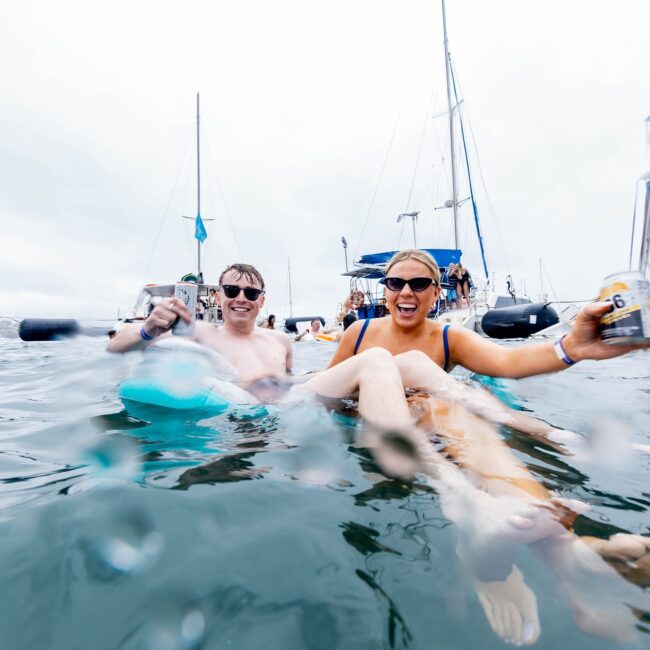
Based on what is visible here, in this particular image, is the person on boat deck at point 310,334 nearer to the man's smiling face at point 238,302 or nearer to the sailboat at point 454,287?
the sailboat at point 454,287

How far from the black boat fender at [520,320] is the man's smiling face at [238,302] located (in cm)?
605

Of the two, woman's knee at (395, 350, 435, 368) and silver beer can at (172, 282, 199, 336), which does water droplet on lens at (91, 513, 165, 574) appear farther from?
woman's knee at (395, 350, 435, 368)

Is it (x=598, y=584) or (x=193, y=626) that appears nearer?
(x=193, y=626)

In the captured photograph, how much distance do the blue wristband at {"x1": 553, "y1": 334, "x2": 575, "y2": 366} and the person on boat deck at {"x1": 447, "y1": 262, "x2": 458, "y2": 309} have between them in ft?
33.1

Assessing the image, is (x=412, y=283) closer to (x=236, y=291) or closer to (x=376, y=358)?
(x=376, y=358)

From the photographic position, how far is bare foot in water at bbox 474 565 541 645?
0.86 meters

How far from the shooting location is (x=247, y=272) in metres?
3.46

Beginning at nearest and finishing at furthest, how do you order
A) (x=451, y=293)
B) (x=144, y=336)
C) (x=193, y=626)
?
(x=193, y=626), (x=144, y=336), (x=451, y=293)

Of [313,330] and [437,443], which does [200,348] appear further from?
[313,330]

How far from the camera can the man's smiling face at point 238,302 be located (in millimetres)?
3391

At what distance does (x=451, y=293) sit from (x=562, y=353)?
13.9 metres

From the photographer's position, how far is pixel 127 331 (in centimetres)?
296

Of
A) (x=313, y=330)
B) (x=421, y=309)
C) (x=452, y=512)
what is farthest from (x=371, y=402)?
(x=313, y=330)

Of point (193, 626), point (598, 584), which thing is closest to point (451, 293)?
point (598, 584)
